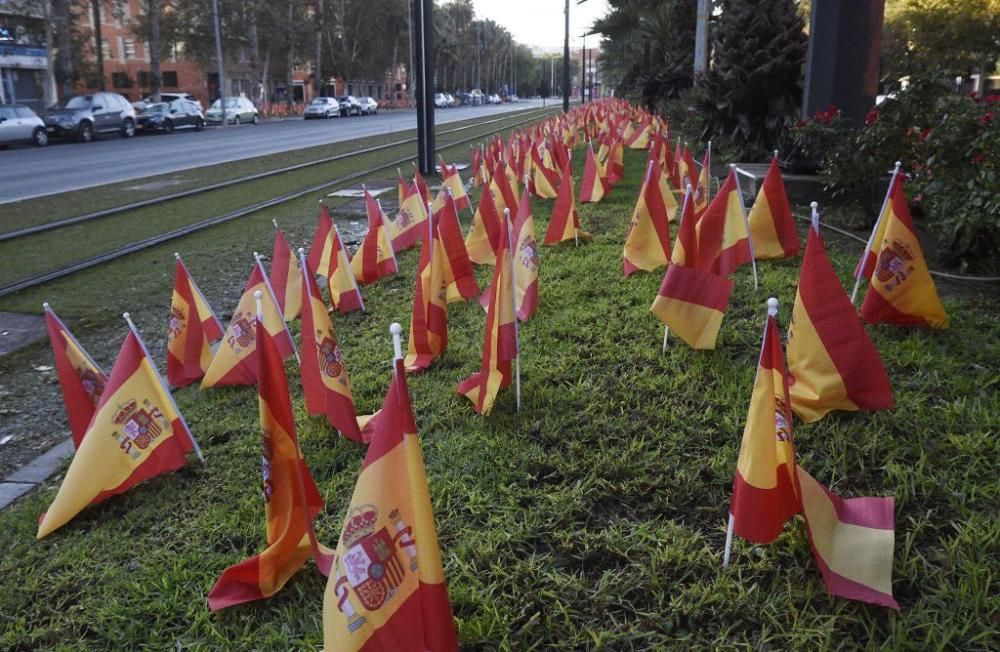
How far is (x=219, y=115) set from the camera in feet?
133

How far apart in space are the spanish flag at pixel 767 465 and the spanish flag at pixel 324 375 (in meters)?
1.84

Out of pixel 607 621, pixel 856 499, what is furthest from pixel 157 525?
pixel 856 499

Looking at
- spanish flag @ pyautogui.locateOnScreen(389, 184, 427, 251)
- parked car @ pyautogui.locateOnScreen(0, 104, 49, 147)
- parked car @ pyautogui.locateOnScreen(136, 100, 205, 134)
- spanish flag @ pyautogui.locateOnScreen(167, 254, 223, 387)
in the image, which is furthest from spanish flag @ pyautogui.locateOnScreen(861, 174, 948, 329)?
parked car @ pyautogui.locateOnScreen(136, 100, 205, 134)

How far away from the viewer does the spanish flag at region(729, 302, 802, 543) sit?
8.11ft

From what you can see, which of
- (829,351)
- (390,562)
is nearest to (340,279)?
(829,351)

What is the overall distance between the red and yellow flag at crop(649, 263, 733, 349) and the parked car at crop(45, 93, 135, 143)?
90.6 feet

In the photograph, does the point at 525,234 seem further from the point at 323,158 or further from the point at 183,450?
the point at 323,158

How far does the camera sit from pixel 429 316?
463 cm

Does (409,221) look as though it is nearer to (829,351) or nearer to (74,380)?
(74,380)

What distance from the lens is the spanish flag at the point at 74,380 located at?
3.54m

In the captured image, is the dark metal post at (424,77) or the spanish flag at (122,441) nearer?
the spanish flag at (122,441)

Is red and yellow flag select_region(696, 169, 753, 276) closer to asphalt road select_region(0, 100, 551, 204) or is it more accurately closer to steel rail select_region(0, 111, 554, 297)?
steel rail select_region(0, 111, 554, 297)

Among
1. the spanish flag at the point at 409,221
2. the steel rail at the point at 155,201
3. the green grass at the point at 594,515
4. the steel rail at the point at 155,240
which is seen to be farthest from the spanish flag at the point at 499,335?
the steel rail at the point at 155,201

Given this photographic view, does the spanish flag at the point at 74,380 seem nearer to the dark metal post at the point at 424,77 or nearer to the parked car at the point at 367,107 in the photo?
the dark metal post at the point at 424,77
